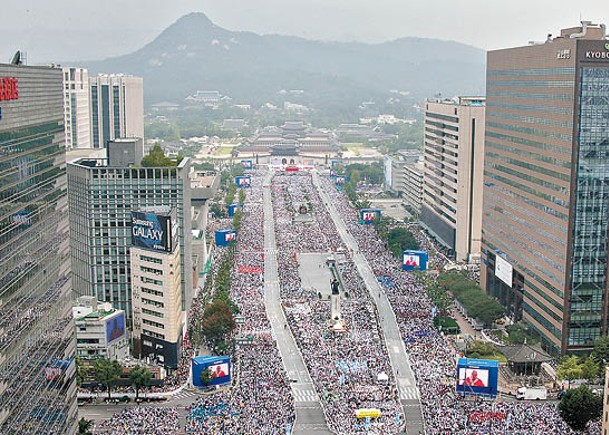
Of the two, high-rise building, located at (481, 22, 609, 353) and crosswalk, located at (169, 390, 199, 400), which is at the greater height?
high-rise building, located at (481, 22, 609, 353)

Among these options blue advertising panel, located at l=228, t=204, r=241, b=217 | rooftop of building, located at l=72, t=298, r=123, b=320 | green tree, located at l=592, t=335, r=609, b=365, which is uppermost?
rooftop of building, located at l=72, t=298, r=123, b=320

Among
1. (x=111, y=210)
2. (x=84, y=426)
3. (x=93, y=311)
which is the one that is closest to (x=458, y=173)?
(x=111, y=210)

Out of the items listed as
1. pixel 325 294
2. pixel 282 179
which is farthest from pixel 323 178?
pixel 325 294

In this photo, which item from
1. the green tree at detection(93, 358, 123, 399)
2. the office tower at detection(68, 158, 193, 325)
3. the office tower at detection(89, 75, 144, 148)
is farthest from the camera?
the office tower at detection(89, 75, 144, 148)

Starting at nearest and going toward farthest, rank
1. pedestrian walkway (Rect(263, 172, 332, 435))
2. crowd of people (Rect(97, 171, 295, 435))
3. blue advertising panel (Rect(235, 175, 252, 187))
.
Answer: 1. crowd of people (Rect(97, 171, 295, 435))
2. pedestrian walkway (Rect(263, 172, 332, 435))
3. blue advertising panel (Rect(235, 175, 252, 187))

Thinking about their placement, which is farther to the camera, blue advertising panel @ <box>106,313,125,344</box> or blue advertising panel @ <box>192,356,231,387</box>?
blue advertising panel @ <box>106,313,125,344</box>

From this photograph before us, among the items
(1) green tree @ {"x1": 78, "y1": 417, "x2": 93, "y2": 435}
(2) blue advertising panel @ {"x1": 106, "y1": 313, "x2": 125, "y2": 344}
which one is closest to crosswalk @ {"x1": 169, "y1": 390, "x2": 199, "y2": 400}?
(2) blue advertising panel @ {"x1": 106, "y1": 313, "x2": 125, "y2": 344}

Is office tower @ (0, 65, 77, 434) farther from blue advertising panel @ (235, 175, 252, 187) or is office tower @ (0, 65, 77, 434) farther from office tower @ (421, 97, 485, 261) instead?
blue advertising panel @ (235, 175, 252, 187)
